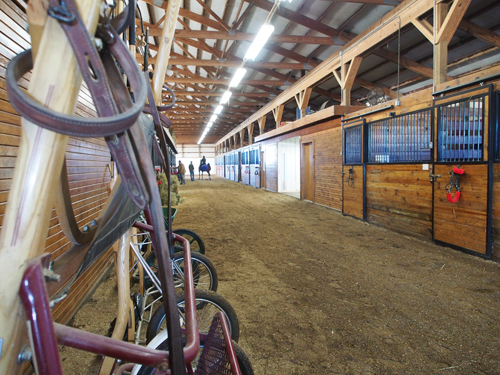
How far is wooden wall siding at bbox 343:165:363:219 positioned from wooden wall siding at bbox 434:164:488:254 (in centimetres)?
209

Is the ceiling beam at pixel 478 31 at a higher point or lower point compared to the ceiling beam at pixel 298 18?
lower

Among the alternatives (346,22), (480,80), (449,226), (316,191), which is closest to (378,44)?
(346,22)

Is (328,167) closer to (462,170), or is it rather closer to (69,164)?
(462,170)

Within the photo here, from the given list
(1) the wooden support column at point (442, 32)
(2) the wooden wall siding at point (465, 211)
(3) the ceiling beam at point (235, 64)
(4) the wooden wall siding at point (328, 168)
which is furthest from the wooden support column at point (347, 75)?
(2) the wooden wall siding at point (465, 211)

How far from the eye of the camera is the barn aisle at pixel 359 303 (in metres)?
1.92

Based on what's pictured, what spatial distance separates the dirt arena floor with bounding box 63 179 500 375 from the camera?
6.28 ft

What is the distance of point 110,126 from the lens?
1.75 ft

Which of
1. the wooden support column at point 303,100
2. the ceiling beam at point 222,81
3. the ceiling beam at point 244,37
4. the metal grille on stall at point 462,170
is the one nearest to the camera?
the metal grille on stall at point 462,170

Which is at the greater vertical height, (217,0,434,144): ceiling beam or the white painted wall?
(217,0,434,144): ceiling beam

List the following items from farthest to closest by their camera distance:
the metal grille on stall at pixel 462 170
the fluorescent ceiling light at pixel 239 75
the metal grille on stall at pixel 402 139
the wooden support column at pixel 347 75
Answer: the fluorescent ceiling light at pixel 239 75 → the wooden support column at pixel 347 75 → the metal grille on stall at pixel 402 139 → the metal grille on stall at pixel 462 170

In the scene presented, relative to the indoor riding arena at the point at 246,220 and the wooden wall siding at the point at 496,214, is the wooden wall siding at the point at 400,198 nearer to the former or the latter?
the indoor riding arena at the point at 246,220

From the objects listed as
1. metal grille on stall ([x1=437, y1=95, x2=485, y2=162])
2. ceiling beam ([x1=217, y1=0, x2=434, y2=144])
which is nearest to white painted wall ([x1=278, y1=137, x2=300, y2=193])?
ceiling beam ([x1=217, y1=0, x2=434, y2=144])

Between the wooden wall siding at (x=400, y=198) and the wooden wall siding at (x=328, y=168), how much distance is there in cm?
142

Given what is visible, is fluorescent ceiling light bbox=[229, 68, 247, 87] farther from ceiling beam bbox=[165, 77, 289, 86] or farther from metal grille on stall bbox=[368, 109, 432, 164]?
metal grille on stall bbox=[368, 109, 432, 164]
